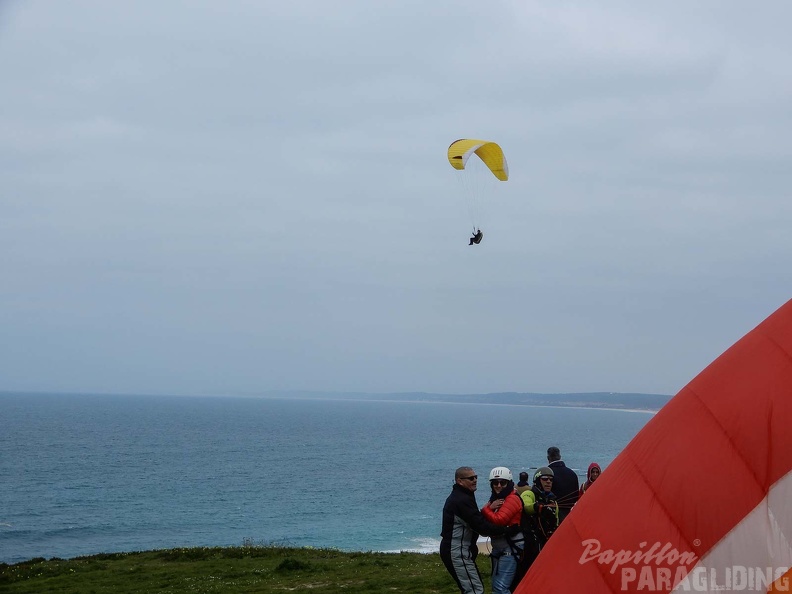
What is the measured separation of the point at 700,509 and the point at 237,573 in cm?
1344

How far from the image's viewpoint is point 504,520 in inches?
313

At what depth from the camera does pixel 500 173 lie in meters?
16.1

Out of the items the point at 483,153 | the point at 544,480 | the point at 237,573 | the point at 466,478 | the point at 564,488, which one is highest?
the point at 483,153

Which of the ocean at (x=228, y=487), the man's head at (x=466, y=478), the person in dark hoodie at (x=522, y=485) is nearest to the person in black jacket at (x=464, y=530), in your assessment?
the man's head at (x=466, y=478)

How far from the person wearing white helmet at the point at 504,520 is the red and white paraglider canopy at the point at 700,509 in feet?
5.08

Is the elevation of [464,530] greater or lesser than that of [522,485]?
lesser

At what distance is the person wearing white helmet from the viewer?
7938 millimetres

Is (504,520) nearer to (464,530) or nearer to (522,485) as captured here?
(464,530)

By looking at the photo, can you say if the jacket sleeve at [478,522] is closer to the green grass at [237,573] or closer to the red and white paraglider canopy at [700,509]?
the red and white paraglider canopy at [700,509]

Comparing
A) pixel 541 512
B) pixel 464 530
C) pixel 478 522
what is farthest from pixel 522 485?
pixel 478 522

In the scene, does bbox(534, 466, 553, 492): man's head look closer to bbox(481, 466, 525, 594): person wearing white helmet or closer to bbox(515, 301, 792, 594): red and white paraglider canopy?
bbox(481, 466, 525, 594): person wearing white helmet

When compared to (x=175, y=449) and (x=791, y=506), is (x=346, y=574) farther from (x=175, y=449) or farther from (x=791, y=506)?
(x=175, y=449)

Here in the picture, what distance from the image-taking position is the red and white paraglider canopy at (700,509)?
592 cm

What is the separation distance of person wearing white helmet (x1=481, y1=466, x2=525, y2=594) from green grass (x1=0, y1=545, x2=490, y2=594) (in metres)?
5.29
